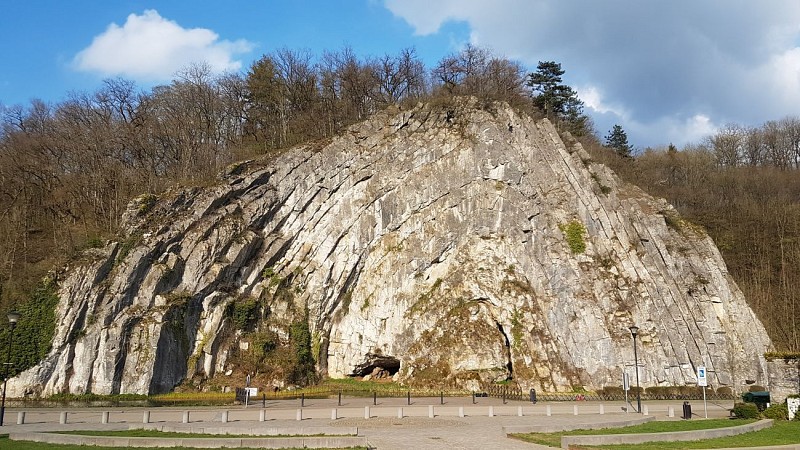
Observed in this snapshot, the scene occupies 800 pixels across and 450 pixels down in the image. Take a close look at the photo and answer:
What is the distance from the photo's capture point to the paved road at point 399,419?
1809 centimetres

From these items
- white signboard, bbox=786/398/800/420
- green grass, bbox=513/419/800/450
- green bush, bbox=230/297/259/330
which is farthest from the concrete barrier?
green bush, bbox=230/297/259/330

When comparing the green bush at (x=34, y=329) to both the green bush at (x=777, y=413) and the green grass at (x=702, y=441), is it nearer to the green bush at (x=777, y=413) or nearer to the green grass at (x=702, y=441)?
the green grass at (x=702, y=441)

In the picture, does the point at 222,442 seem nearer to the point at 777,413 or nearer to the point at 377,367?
the point at 777,413

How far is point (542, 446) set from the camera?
1652 cm

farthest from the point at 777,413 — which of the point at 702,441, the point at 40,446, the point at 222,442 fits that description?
the point at 40,446

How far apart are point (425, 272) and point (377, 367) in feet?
26.2

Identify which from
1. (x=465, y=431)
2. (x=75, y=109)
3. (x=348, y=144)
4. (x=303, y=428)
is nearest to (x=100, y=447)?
(x=303, y=428)

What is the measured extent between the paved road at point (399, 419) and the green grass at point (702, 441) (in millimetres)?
1240

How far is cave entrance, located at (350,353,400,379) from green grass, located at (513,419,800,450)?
2130 centimetres

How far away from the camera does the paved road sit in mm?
18094

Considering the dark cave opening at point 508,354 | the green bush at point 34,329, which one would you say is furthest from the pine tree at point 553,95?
the green bush at point 34,329

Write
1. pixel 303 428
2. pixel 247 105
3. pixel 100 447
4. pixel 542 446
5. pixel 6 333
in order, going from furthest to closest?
pixel 247 105 → pixel 6 333 → pixel 303 428 → pixel 542 446 → pixel 100 447

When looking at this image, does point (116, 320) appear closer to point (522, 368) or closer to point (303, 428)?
point (303, 428)

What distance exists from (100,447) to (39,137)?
3864 centimetres
